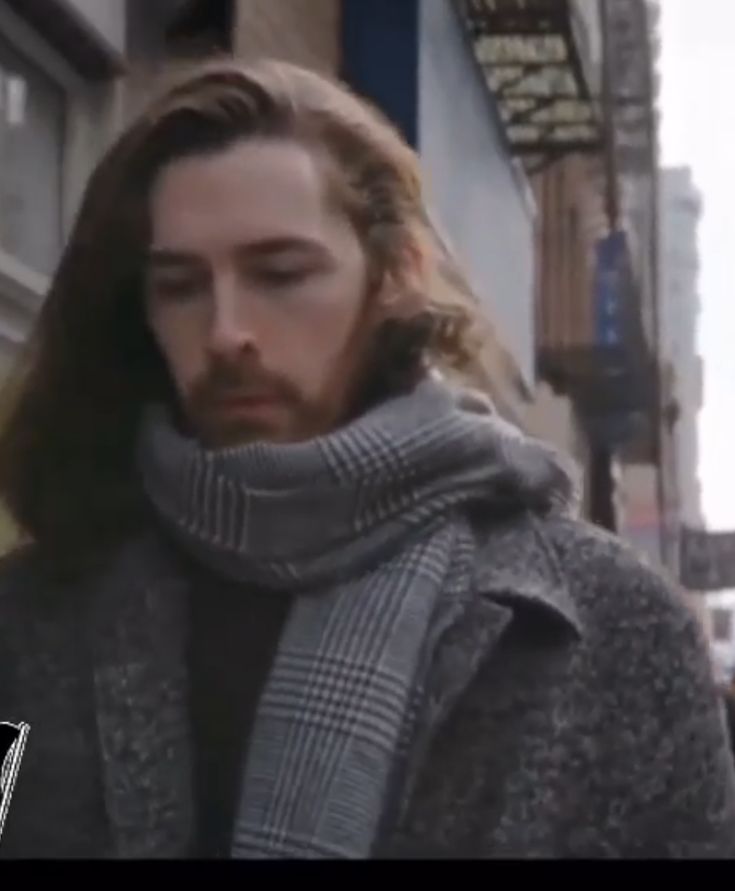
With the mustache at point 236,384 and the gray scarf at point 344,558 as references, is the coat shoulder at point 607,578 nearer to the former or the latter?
the gray scarf at point 344,558

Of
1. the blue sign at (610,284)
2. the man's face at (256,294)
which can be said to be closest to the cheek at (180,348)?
the man's face at (256,294)

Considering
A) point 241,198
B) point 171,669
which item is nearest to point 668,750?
point 171,669

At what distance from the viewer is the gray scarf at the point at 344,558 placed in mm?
2098

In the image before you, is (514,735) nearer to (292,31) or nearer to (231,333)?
(231,333)

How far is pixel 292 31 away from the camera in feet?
7.98

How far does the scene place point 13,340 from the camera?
90.5 inches

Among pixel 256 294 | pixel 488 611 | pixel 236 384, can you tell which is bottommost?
pixel 488 611

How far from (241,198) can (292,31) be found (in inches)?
11.3

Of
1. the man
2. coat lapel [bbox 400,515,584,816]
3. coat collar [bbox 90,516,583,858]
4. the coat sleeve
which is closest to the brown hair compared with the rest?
the man

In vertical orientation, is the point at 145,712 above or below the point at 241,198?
below

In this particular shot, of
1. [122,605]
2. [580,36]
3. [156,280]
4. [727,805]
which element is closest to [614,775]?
[727,805]

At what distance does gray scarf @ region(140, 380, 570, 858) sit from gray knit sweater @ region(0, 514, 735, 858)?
0.13 feet

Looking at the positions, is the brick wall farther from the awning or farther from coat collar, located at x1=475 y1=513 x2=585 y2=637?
coat collar, located at x1=475 y1=513 x2=585 y2=637

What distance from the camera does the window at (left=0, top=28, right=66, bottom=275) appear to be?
237cm
